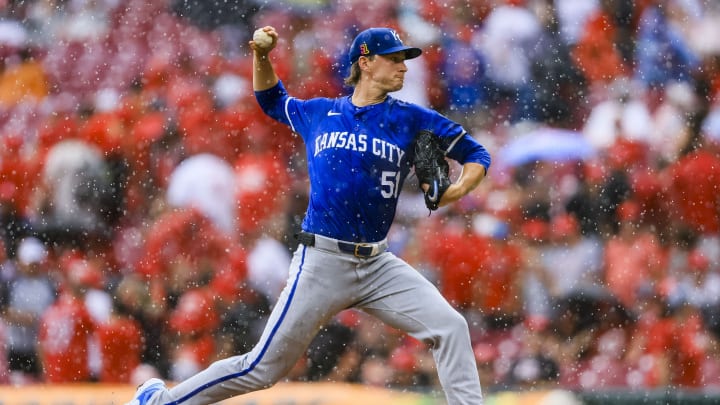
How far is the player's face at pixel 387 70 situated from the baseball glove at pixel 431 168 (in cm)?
21

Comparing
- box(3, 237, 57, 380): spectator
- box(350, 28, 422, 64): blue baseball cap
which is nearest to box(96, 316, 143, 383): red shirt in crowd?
box(3, 237, 57, 380): spectator

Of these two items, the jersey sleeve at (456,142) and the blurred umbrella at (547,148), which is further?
the blurred umbrella at (547,148)

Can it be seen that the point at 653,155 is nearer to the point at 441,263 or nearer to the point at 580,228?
the point at 580,228

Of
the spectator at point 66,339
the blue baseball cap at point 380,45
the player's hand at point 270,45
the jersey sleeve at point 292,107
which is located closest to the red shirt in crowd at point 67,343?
the spectator at point 66,339

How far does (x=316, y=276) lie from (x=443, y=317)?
1.34 feet

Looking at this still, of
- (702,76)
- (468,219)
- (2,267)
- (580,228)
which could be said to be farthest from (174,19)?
(702,76)

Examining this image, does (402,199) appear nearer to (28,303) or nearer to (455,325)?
(28,303)

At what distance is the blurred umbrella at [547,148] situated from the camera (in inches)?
213

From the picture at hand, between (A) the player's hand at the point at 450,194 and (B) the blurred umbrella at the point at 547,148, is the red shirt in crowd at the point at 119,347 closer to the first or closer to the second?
(B) the blurred umbrella at the point at 547,148

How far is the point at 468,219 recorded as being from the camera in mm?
5328

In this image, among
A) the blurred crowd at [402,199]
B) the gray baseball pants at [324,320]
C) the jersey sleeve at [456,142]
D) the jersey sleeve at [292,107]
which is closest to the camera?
the gray baseball pants at [324,320]

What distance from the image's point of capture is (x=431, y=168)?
316 cm

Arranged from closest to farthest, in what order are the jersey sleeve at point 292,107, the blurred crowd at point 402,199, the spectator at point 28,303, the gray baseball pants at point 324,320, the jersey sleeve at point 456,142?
the gray baseball pants at point 324,320, the jersey sleeve at point 456,142, the jersey sleeve at point 292,107, the blurred crowd at point 402,199, the spectator at point 28,303

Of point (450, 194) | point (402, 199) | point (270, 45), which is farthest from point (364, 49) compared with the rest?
point (402, 199)
